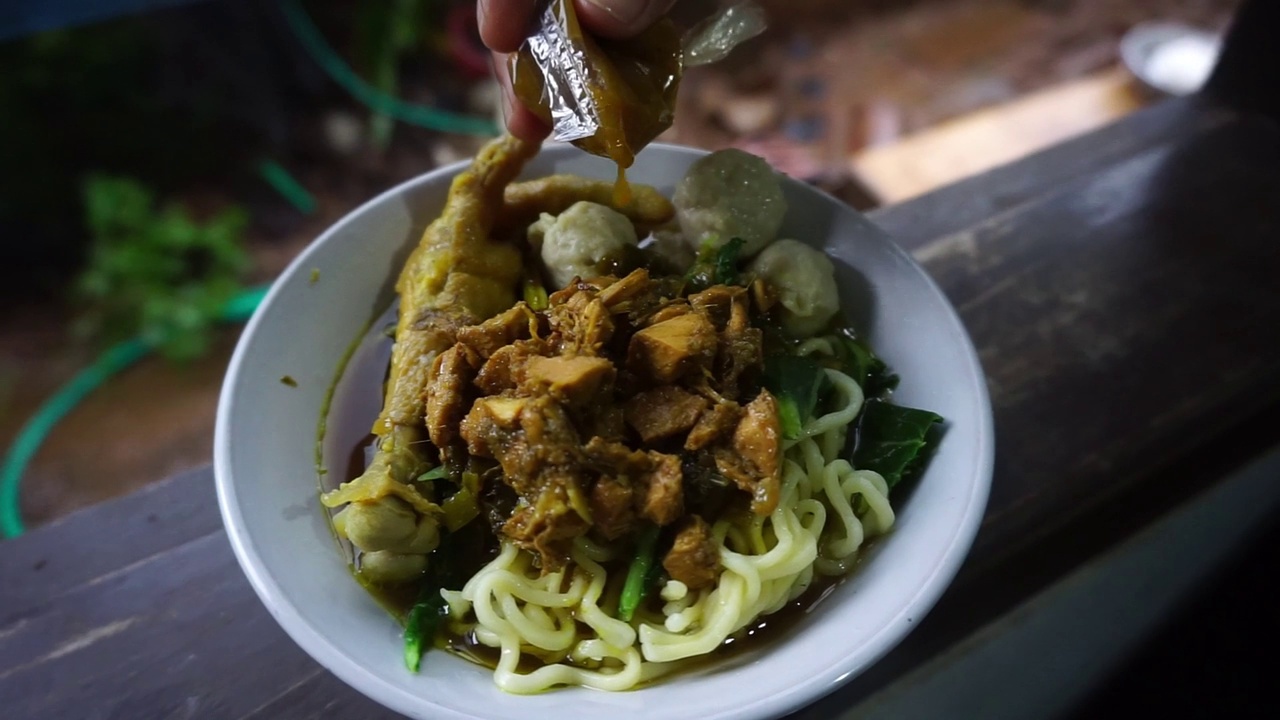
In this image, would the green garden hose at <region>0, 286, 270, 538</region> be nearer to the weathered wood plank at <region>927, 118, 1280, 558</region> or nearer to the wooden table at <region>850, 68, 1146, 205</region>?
the wooden table at <region>850, 68, 1146, 205</region>

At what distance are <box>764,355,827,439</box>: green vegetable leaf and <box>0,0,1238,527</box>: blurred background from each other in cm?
281

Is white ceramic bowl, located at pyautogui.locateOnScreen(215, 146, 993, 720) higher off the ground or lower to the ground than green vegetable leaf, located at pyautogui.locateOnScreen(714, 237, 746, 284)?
lower

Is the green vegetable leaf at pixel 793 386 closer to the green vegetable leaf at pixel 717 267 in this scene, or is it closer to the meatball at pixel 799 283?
the meatball at pixel 799 283

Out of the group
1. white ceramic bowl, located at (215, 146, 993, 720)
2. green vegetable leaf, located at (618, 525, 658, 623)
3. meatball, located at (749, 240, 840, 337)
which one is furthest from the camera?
meatball, located at (749, 240, 840, 337)

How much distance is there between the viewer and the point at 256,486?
5.49 feet

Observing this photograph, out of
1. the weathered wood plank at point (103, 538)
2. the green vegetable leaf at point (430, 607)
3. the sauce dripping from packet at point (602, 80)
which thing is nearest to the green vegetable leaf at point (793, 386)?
the sauce dripping from packet at point (602, 80)

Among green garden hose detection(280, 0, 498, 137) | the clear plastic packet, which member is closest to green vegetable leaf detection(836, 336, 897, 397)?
the clear plastic packet

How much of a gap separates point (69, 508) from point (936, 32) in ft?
20.3

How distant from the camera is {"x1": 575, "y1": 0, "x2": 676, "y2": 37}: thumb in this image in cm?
170

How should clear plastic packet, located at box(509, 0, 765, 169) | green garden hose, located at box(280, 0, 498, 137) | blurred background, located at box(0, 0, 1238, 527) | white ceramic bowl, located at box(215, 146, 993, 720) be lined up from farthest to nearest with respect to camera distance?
1. green garden hose, located at box(280, 0, 498, 137)
2. blurred background, located at box(0, 0, 1238, 527)
3. clear plastic packet, located at box(509, 0, 765, 169)
4. white ceramic bowl, located at box(215, 146, 993, 720)

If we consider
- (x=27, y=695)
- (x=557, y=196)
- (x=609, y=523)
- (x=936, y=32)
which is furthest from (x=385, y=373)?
(x=936, y=32)

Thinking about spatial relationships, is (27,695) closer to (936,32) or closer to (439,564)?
(439,564)

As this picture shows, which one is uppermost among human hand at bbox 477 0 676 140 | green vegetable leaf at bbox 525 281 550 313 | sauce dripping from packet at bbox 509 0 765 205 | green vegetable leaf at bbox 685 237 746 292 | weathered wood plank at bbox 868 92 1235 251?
human hand at bbox 477 0 676 140

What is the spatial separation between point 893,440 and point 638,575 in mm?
623
